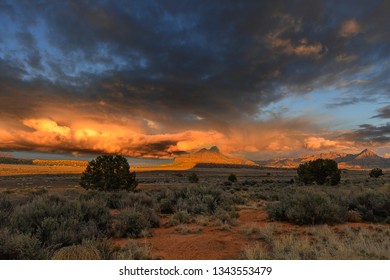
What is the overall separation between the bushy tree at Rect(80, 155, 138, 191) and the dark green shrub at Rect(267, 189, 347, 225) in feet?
67.2

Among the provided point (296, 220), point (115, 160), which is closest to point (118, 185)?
point (115, 160)

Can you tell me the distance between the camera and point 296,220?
13180mm

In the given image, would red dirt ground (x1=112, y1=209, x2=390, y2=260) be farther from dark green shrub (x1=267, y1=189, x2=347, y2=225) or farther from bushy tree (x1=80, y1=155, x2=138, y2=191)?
bushy tree (x1=80, y1=155, x2=138, y2=191)

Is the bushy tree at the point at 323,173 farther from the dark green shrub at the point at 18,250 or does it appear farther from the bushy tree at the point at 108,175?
the dark green shrub at the point at 18,250

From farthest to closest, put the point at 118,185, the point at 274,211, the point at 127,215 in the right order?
the point at 118,185 → the point at 274,211 → the point at 127,215

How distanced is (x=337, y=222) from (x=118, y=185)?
22.9 m

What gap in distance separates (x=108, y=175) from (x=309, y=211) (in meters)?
22.7

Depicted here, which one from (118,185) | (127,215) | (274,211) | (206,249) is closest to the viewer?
(206,249)

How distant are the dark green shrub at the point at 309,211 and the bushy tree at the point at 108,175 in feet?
67.2

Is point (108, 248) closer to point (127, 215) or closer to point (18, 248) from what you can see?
point (18, 248)

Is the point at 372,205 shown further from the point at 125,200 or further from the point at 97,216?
the point at 125,200

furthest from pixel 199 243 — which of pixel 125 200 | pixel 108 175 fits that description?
pixel 108 175

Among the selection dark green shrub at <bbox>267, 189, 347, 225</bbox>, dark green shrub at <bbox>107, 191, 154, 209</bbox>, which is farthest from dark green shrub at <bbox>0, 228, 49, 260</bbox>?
dark green shrub at <bbox>107, 191, 154, 209</bbox>

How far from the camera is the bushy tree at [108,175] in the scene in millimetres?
31281
